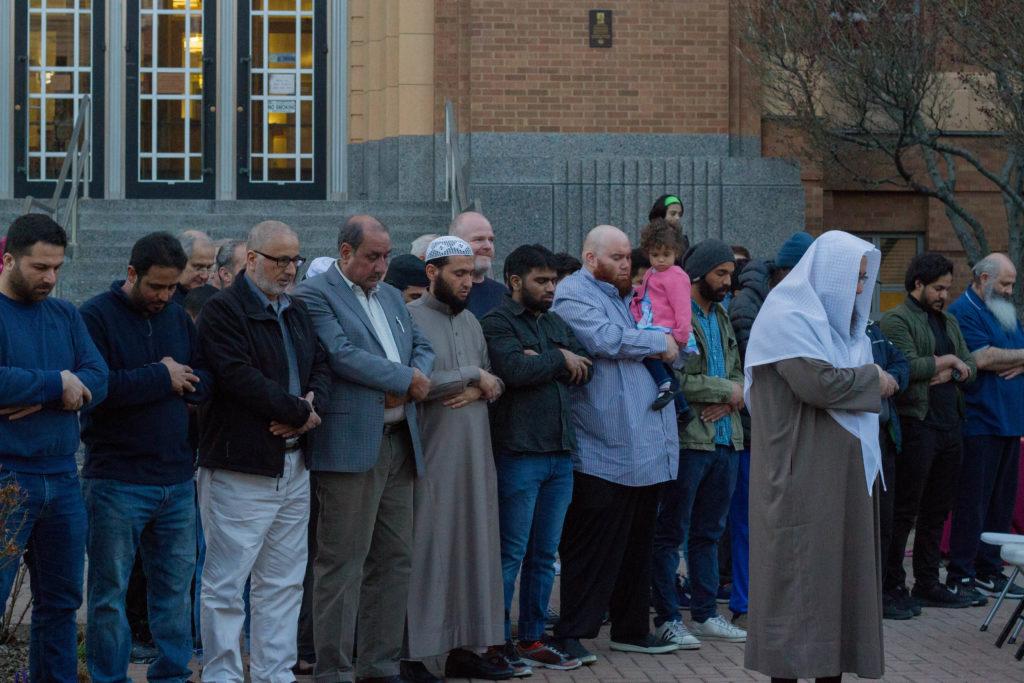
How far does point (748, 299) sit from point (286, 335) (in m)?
3.42

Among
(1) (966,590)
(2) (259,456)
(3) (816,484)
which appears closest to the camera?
(3) (816,484)

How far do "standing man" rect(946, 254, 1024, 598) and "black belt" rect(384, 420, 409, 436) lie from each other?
4.35 metres

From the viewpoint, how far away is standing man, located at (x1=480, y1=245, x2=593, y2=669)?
688 centimetres

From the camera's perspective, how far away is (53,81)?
15.4 metres

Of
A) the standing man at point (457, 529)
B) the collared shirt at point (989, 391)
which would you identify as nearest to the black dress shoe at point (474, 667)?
the standing man at point (457, 529)

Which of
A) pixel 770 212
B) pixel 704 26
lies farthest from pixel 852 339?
pixel 704 26

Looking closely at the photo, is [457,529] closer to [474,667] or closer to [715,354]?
[474,667]

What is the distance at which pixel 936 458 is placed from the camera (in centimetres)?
880

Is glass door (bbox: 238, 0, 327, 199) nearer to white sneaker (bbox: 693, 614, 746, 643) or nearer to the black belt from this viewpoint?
white sneaker (bbox: 693, 614, 746, 643)

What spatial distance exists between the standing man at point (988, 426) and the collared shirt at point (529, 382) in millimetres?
3413

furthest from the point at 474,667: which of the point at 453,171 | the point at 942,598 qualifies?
the point at 453,171

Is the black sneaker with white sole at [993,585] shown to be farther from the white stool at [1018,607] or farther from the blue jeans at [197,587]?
the blue jeans at [197,587]

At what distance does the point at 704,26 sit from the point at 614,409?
822 centimetres

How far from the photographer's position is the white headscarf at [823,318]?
18.4ft
